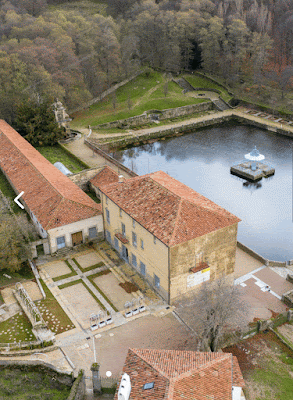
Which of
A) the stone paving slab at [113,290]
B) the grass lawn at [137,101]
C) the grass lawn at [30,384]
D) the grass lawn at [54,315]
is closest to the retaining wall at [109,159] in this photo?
the grass lawn at [137,101]

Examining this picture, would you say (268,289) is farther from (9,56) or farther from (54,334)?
(9,56)

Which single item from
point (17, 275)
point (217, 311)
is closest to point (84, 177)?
point (17, 275)

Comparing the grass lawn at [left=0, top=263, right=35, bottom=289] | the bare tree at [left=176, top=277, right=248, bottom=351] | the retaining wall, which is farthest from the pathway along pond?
the grass lawn at [left=0, top=263, right=35, bottom=289]

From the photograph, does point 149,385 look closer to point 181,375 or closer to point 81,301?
point 181,375

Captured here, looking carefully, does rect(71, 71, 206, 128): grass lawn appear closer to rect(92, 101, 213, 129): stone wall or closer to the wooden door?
rect(92, 101, 213, 129): stone wall

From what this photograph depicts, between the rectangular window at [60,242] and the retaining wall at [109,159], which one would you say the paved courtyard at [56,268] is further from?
the retaining wall at [109,159]

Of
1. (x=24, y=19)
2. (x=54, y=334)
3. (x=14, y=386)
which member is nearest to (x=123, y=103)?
(x=24, y=19)
